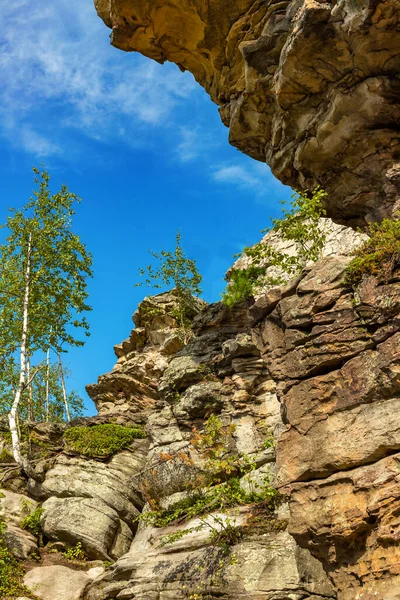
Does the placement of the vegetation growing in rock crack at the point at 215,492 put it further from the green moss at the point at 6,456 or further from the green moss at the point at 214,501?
the green moss at the point at 6,456

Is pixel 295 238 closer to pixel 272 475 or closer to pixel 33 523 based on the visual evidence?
pixel 272 475

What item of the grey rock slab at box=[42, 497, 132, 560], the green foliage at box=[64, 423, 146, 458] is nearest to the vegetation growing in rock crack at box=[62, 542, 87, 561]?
the grey rock slab at box=[42, 497, 132, 560]

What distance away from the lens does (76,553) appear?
1752 cm

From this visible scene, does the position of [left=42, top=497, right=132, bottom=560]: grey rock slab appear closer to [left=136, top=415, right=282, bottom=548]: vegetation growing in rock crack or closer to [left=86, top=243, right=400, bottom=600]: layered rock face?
[left=136, top=415, right=282, bottom=548]: vegetation growing in rock crack

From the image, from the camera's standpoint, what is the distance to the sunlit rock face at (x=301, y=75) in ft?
53.9

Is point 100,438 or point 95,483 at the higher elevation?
point 100,438

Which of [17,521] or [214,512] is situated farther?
[17,521]

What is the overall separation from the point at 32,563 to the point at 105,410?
43.8 feet

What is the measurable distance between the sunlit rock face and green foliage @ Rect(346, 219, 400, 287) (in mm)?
4984

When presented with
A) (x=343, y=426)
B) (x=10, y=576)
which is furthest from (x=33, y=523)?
(x=343, y=426)

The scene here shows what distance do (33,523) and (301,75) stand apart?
1857 cm

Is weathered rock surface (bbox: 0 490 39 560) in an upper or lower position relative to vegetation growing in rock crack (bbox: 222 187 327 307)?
lower

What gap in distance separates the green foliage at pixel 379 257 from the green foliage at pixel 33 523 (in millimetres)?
14438

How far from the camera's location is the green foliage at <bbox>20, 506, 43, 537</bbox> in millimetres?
18484
